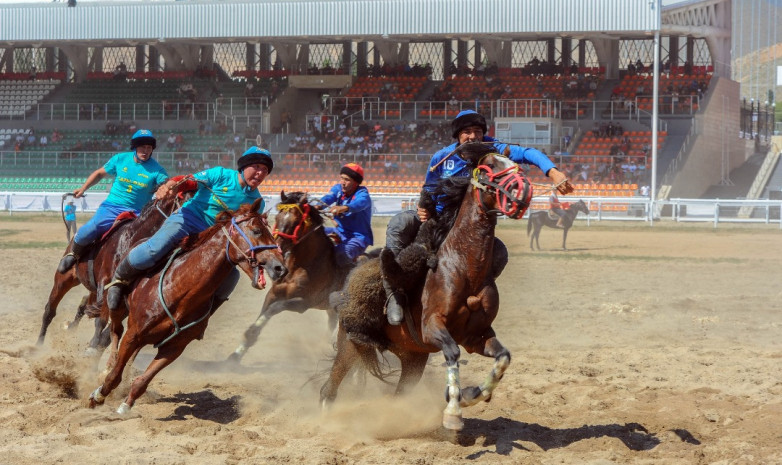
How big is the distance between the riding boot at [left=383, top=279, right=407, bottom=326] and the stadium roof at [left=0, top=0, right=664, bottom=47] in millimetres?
33008

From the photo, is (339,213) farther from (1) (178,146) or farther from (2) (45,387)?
(1) (178,146)

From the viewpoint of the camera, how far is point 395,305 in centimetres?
741

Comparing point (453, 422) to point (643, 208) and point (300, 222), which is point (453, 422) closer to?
point (300, 222)

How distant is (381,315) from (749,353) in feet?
16.3

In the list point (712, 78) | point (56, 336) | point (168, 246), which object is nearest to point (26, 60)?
point (712, 78)

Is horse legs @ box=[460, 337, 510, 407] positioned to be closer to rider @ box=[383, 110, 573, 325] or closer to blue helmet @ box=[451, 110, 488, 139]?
rider @ box=[383, 110, 573, 325]

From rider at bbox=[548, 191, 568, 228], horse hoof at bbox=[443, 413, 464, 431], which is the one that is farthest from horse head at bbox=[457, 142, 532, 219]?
rider at bbox=[548, 191, 568, 228]

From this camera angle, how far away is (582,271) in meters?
18.8

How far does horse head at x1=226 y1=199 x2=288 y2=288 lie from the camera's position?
7445 millimetres

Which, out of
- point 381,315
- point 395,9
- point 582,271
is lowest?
point 582,271

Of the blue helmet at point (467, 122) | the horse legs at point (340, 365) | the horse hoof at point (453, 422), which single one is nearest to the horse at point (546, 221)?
the horse legs at point (340, 365)

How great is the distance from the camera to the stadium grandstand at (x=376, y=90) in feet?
126

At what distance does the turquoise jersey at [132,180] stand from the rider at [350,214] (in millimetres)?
1795

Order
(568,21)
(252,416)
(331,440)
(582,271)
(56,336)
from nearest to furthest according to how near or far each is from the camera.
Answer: (331,440)
(252,416)
(56,336)
(582,271)
(568,21)
